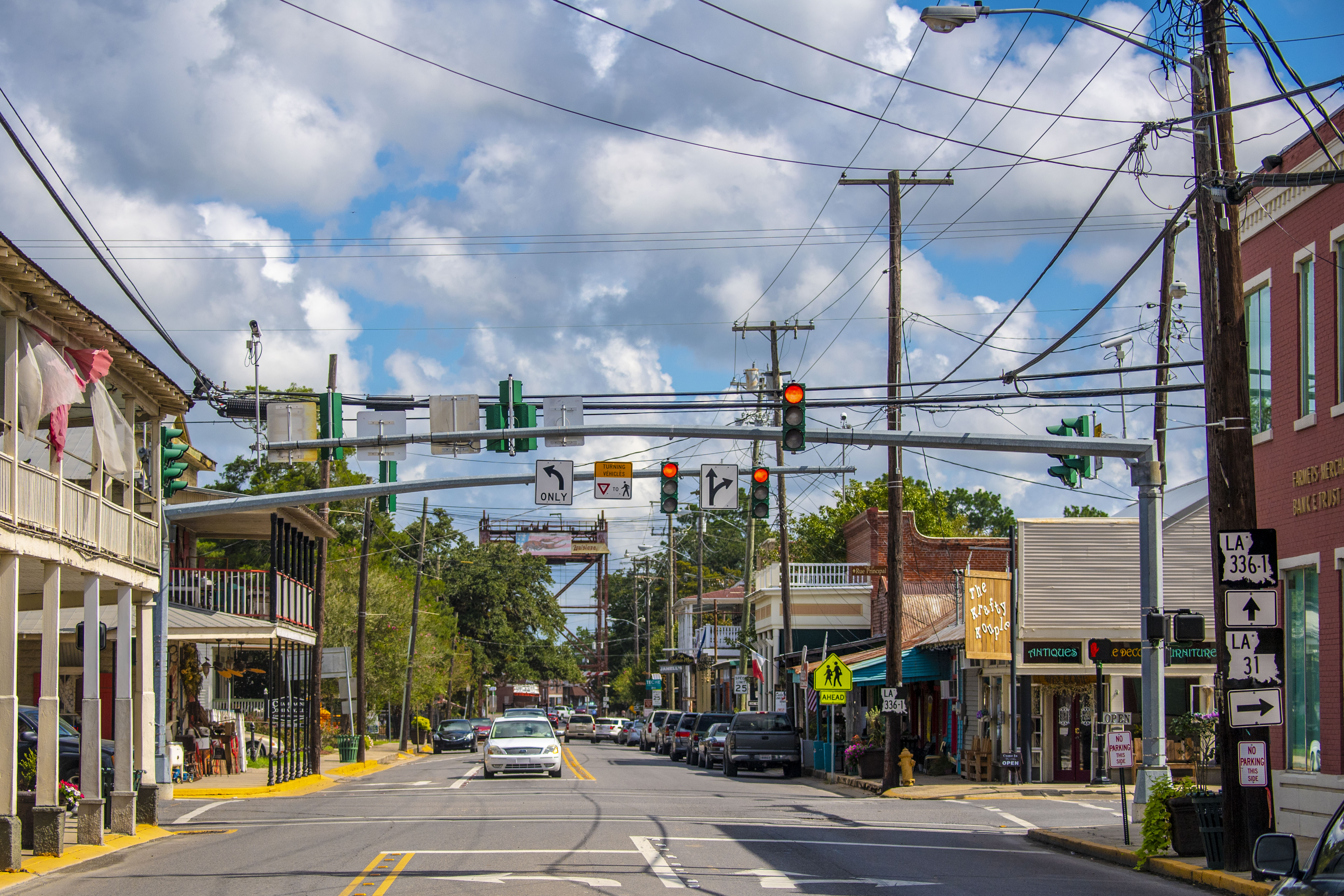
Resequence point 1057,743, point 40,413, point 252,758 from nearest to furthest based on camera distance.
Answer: point 40,413 < point 1057,743 < point 252,758

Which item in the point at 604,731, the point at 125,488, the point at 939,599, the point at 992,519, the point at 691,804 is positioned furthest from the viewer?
the point at 992,519

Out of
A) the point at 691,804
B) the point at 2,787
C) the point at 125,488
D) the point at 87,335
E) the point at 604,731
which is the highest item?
the point at 87,335

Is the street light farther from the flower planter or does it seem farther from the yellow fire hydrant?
the yellow fire hydrant

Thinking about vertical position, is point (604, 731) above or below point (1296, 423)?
below

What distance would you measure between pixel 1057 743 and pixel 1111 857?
50.6ft

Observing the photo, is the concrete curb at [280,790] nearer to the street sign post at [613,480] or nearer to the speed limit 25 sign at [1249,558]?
the street sign post at [613,480]

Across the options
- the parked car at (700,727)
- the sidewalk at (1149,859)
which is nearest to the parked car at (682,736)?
the parked car at (700,727)

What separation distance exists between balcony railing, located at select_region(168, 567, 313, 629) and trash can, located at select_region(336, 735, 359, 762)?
7.43 meters

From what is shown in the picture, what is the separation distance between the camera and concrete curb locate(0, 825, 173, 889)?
14.8m

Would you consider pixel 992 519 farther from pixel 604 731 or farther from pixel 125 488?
pixel 125 488

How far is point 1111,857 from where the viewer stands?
663 inches

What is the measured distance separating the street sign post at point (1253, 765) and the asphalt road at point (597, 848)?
4.42ft

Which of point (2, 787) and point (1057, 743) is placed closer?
point (2, 787)

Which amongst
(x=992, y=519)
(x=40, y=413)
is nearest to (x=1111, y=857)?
(x=40, y=413)
